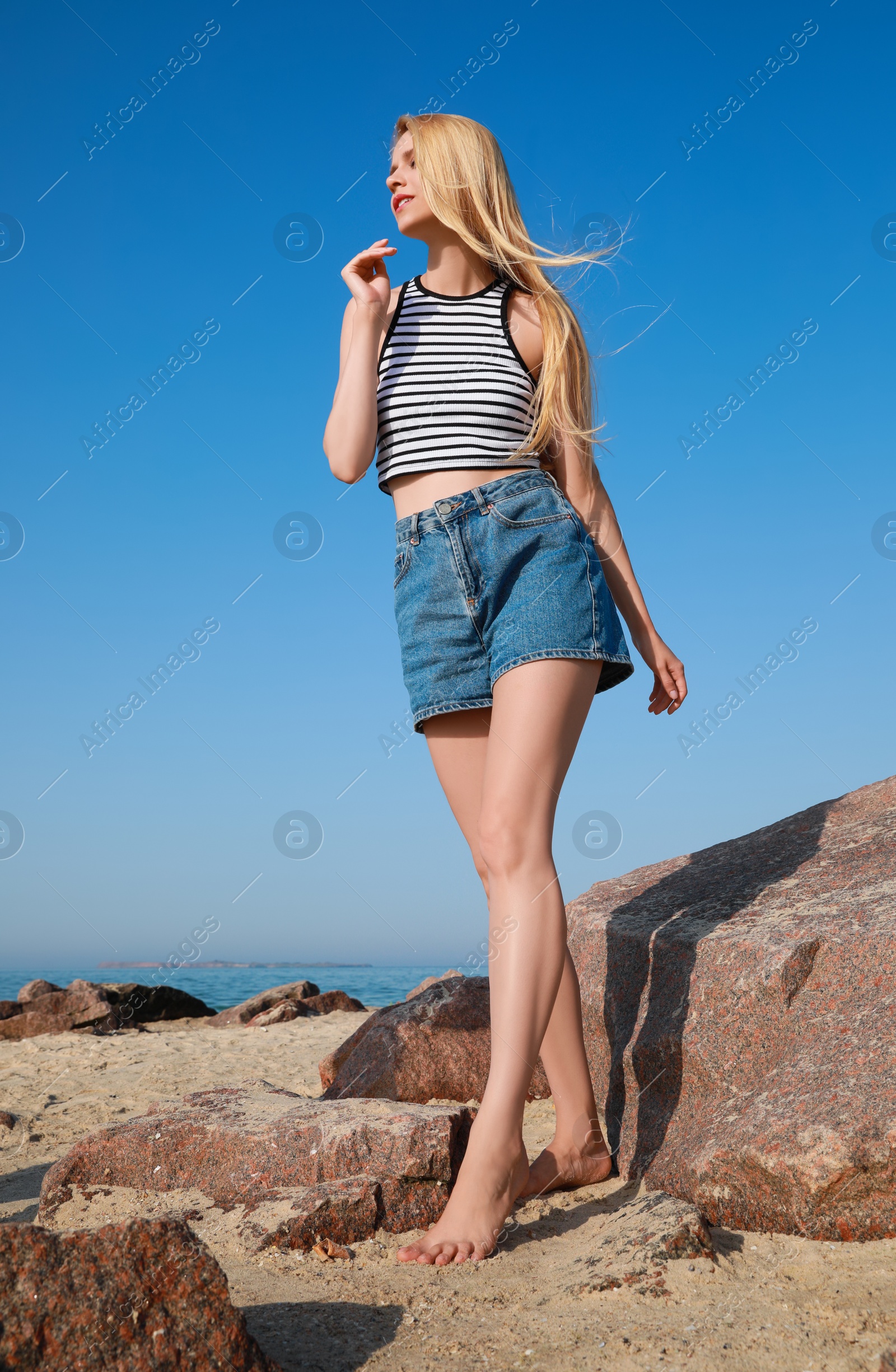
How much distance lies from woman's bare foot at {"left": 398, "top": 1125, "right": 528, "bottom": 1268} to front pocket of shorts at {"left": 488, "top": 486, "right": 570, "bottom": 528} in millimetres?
1352

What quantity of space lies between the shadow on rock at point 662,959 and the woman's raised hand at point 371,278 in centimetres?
188

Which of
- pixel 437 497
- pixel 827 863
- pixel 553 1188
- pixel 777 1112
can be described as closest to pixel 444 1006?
pixel 553 1188

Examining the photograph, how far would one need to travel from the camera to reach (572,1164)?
239cm

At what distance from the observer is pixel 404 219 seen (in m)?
2.56

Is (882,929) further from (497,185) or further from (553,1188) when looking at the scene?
(497,185)

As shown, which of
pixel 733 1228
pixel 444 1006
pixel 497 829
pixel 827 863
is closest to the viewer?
pixel 733 1228

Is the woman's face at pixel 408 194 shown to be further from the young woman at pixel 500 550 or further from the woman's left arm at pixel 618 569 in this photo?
the woman's left arm at pixel 618 569

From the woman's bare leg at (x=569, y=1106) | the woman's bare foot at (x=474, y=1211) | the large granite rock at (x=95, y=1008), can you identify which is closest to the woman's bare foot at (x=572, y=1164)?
the woman's bare leg at (x=569, y=1106)

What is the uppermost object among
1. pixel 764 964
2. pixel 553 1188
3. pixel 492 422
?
pixel 492 422

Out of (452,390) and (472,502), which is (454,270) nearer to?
(452,390)

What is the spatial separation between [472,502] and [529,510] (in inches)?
5.6

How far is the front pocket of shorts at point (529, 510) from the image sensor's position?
7.55 feet

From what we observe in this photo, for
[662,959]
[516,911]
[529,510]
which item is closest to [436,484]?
[529,510]

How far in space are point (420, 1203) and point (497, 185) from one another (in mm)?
2534
